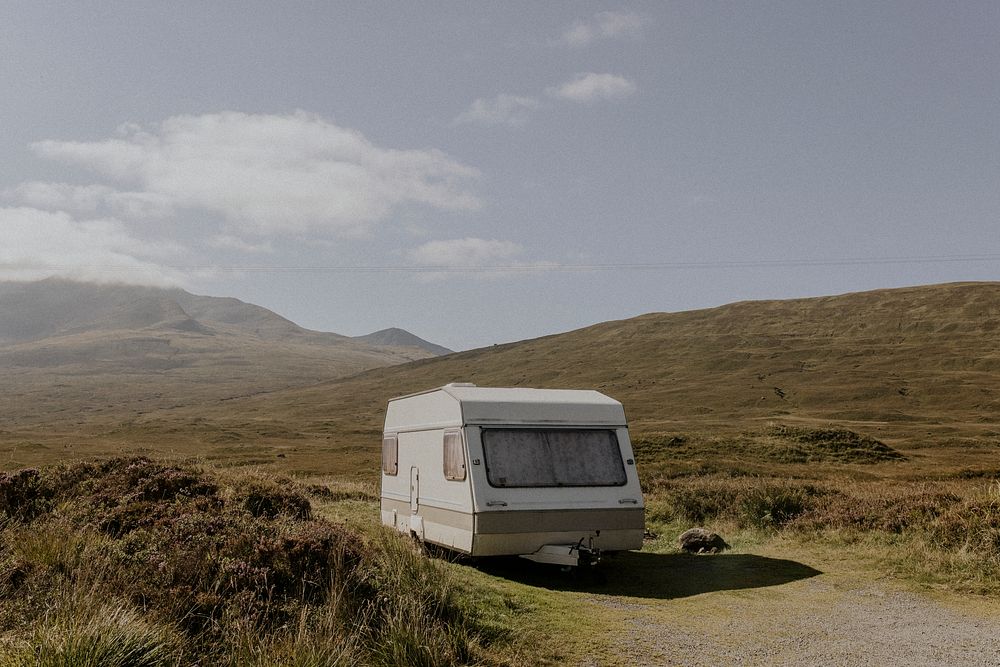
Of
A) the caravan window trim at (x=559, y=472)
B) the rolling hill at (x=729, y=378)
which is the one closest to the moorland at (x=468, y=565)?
the caravan window trim at (x=559, y=472)

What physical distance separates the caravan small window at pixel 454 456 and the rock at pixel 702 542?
4.86m

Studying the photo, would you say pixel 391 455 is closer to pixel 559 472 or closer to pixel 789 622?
pixel 559 472

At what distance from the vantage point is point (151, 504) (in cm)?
1068

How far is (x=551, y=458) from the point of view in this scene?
11344mm

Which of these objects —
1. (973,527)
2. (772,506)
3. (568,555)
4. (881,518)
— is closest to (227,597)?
(568,555)

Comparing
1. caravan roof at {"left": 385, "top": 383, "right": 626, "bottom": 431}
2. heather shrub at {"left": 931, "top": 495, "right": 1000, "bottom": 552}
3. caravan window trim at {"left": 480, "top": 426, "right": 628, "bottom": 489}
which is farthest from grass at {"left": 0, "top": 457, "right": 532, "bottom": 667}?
heather shrub at {"left": 931, "top": 495, "right": 1000, "bottom": 552}

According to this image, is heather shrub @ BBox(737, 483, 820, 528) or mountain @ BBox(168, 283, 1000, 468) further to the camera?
mountain @ BBox(168, 283, 1000, 468)

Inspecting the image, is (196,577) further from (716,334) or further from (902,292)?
(902,292)

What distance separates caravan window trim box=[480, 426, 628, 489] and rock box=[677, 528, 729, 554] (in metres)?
2.94

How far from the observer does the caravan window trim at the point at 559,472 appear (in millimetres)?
10891

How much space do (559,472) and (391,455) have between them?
469 cm

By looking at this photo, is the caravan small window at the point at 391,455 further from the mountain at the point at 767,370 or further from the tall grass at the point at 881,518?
the mountain at the point at 767,370

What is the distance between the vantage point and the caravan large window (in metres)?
11.0

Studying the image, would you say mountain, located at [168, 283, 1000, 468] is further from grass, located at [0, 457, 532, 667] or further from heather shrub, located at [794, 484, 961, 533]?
grass, located at [0, 457, 532, 667]
